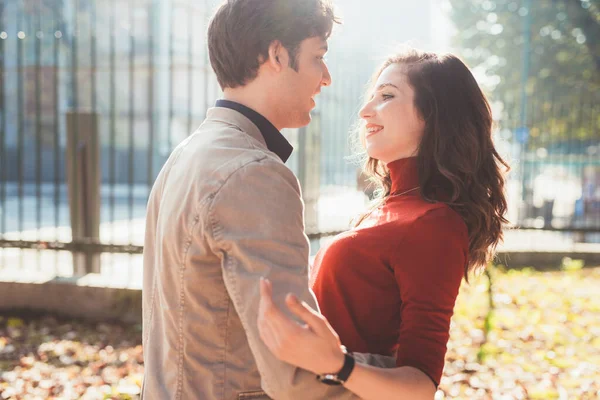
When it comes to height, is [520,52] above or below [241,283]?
above

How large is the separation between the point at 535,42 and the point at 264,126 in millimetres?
24901

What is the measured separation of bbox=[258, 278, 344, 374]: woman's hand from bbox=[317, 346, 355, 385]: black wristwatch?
6cm

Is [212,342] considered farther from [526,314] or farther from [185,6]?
[526,314]

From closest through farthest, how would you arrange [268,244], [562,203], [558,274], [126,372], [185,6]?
[268,244], [126,372], [185,6], [558,274], [562,203]

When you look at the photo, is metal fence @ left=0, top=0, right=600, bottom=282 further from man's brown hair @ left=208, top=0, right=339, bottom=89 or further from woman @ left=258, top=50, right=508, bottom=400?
man's brown hair @ left=208, top=0, right=339, bottom=89

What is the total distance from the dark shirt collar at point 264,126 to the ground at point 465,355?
2.40 metres

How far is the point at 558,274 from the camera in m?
8.29

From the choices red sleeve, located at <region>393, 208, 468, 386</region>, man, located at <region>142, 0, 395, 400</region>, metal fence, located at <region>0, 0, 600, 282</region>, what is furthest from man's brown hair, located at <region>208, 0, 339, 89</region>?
metal fence, located at <region>0, 0, 600, 282</region>

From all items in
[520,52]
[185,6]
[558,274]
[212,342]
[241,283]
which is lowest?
[558,274]

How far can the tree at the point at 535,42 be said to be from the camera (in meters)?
22.2

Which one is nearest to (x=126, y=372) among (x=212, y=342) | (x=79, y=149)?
(x=79, y=149)

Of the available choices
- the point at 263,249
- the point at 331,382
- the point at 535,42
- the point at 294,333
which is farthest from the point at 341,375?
the point at 535,42

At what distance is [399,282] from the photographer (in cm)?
178

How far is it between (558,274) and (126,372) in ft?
20.1
